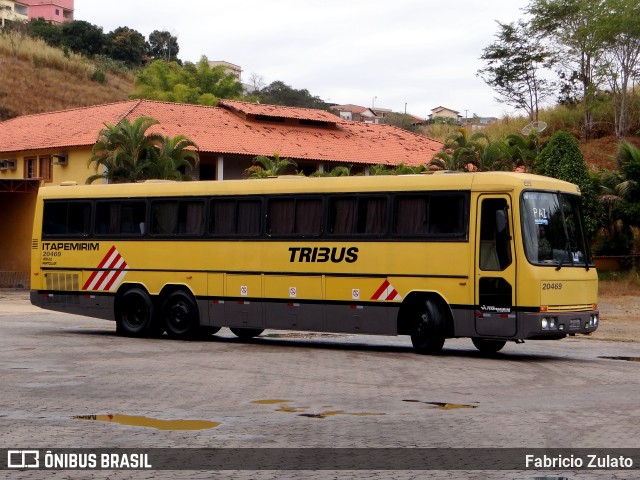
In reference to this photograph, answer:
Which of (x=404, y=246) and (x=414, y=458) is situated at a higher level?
(x=404, y=246)

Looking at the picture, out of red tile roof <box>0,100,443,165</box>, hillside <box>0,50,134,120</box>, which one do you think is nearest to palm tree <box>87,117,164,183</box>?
red tile roof <box>0,100,443,165</box>

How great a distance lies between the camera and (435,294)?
20.9 m

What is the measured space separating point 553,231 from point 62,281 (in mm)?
11340

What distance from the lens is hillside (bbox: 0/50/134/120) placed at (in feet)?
295

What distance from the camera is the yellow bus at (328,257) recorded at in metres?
20.1

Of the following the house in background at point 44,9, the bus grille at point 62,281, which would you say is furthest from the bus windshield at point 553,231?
the house in background at point 44,9

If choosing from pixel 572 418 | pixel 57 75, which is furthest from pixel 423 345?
pixel 57 75

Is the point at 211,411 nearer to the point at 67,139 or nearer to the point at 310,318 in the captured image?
the point at 310,318

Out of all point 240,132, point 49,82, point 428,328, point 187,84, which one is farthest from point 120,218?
A: point 49,82

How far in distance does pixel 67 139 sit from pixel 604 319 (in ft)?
104

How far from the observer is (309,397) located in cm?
1441

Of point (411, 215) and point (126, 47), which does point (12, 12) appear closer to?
point (126, 47)

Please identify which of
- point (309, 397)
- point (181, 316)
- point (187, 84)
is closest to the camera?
point (309, 397)

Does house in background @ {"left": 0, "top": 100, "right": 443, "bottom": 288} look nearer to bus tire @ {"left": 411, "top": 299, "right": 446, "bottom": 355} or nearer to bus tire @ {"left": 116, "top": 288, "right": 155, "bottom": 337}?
bus tire @ {"left": 116, "top": 288, "right": 155, "bottom": 337}
